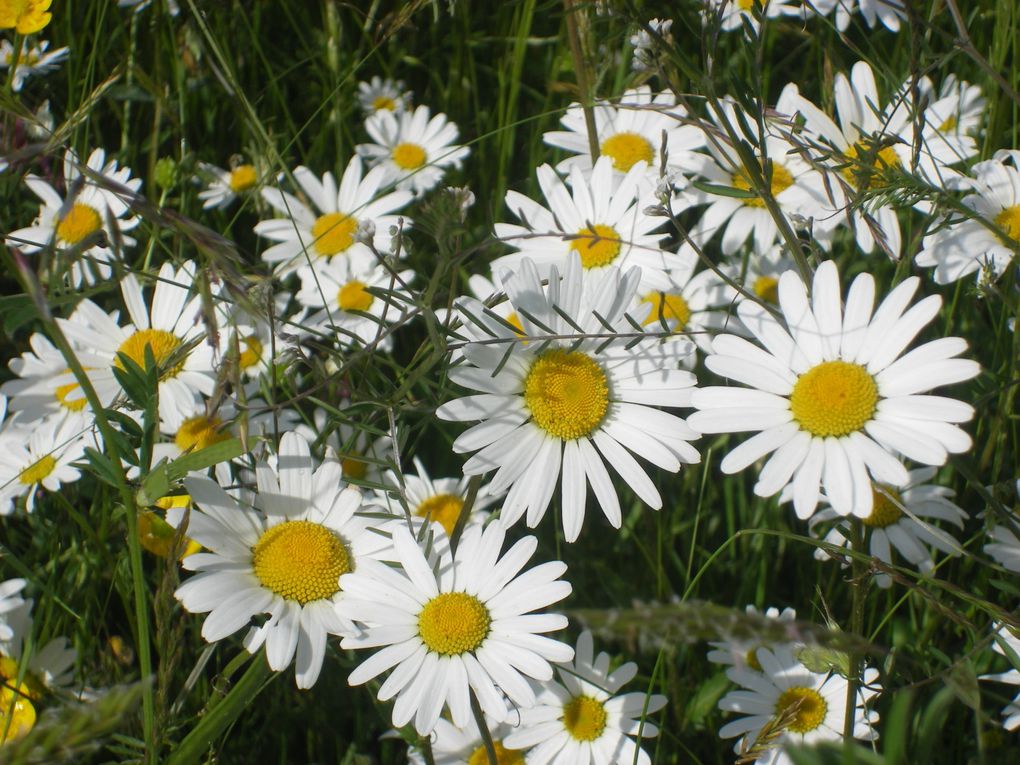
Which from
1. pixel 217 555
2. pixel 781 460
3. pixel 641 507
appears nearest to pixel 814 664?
pixel 781 460

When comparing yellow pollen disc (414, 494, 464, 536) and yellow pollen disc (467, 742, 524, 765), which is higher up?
yellow pollen disc (414, 494, 464, 536)

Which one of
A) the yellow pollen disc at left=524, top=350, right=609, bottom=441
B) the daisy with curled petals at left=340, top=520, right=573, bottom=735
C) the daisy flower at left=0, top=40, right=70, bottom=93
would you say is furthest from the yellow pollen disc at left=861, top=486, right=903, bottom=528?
the daisy flower at left=0, top=40, right=70, bottom=93

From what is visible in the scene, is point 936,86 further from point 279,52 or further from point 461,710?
point 461,710

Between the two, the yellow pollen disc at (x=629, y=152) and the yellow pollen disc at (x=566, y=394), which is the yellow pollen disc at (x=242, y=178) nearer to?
the yellow pollen disc at (x=629, y=152)

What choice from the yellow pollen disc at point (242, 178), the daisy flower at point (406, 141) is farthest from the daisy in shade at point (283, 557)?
the daisy flower at point (406, 141)

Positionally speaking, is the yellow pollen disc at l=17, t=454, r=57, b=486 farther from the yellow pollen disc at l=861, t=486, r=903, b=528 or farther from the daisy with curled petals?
the yellow pollen disc at l=861, t=486, r=903, b=528

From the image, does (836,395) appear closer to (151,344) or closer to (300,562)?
(300,562)
